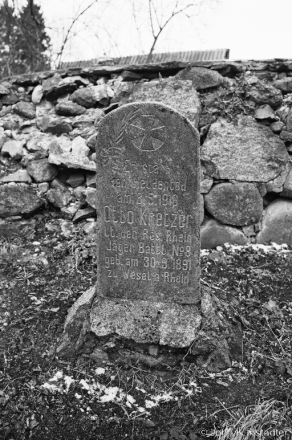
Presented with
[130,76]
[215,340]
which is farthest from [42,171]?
[215,340]

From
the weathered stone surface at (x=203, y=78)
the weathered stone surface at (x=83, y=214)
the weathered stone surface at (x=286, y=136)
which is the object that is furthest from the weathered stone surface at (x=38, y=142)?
the weathered stone surface at (x=286, y=136)

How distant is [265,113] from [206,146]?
2.70 feet

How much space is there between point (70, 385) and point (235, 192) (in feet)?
9.63

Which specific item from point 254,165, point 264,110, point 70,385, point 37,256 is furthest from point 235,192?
point 70,385

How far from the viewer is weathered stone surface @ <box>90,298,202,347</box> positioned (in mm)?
3062

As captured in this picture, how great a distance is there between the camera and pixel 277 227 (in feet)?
16.3

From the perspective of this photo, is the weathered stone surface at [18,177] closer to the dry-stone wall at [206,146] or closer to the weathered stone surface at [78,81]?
the dry-stone wall at [206,146]

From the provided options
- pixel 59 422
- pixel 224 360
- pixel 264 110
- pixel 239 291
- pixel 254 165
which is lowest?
pixel 59 422

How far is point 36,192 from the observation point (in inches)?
203

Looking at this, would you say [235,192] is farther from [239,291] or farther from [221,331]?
[221,331]

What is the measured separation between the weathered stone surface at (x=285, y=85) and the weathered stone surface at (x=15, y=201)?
3.35 m

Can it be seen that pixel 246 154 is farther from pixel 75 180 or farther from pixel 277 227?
pixel 75 180

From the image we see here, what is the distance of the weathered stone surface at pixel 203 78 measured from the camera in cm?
518

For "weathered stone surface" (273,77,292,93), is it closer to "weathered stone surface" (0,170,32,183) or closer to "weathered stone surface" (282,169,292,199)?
"weathered stone surface" (282,169,292,199)
